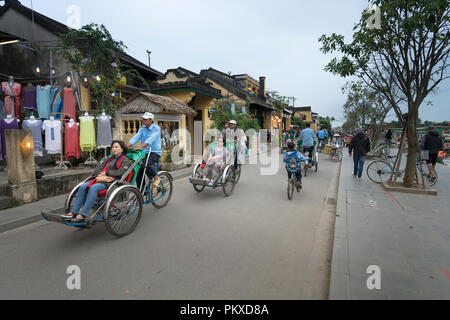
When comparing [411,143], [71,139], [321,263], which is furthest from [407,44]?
[71,139]

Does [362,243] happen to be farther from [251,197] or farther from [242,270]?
[251,197]

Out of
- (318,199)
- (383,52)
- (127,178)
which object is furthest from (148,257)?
(383,52)

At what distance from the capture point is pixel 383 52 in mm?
6551

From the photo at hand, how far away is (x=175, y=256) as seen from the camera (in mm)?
3273

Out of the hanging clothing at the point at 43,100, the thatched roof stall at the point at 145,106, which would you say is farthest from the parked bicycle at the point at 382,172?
the hanging clothing at the point at 43,100

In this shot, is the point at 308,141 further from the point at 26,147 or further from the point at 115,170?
the point at 26,147

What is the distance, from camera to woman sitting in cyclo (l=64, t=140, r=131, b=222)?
3480mm

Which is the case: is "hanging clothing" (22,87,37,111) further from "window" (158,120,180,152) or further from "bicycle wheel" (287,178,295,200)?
"bicycle wheel" (287,178,295,200)

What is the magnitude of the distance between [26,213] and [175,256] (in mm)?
3447

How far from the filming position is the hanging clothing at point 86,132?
24.4ft

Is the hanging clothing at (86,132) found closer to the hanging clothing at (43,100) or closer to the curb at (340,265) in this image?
the hanging clothing at (43,100)

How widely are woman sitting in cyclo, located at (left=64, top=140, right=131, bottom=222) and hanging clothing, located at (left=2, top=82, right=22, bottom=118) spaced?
222 inches

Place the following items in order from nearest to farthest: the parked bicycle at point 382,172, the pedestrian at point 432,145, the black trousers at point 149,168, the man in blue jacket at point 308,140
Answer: the black trousers at point 149,168
the parked bicycle at point 382,172
the pedestrian at point 432,145
the man in blue jacket at point 308,140

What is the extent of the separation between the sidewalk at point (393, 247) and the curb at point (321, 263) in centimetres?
12
